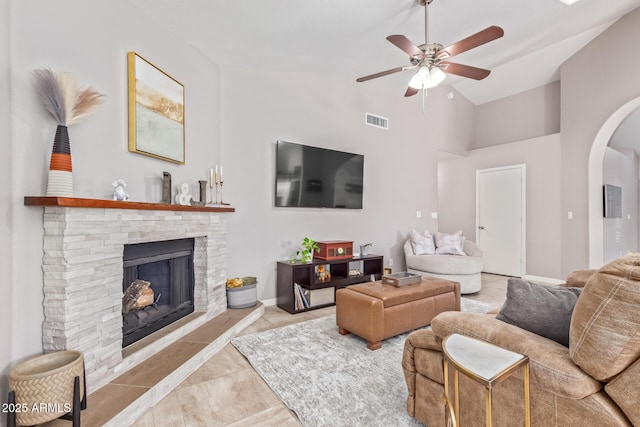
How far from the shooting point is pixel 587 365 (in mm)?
999

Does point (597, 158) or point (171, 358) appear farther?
point (597, 158)

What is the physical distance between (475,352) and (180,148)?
2691 millimetres

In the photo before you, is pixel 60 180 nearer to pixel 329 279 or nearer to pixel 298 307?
pixel 298 307

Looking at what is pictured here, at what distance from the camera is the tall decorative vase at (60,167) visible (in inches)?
62.9

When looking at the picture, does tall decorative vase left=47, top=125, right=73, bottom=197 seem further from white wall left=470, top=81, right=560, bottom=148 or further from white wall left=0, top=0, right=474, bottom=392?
white wall left=470, top=81, right=560, bottom=148

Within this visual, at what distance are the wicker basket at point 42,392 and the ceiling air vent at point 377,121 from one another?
13.7ft

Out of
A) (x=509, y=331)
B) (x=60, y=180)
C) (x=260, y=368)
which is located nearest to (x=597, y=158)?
(x=509, y=331)

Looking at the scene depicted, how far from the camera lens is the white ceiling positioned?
2.52 m

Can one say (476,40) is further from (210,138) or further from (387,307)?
(210,138)

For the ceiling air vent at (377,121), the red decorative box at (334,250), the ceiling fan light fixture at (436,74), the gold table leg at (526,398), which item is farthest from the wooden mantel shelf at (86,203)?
the ceiling air vent at (377,121)

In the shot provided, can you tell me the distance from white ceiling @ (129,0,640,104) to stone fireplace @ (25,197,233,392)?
5.47 ft

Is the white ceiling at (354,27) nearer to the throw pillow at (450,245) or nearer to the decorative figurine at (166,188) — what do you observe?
the decorative figurine at (166,188)

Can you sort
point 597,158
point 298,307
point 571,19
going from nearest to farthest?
point 298,307 → point 571,19 → point 597,158

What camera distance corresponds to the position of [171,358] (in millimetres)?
2059
